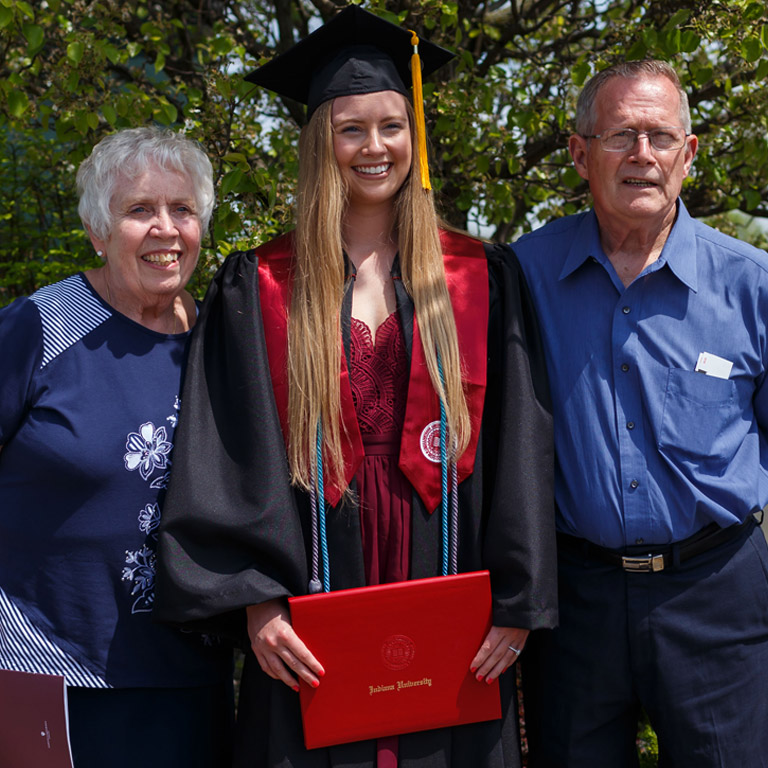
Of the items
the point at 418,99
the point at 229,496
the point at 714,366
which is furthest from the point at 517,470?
the point at 418,99

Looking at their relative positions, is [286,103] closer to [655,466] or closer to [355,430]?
[355,430]

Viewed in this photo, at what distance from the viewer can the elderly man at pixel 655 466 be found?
2432mm

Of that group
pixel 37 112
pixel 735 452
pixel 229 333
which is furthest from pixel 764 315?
pixel 37 112

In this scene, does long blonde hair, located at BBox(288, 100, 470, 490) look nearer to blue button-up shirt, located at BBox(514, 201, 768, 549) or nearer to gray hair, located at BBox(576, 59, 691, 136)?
blue button-up shirt, located at BBox(514, 201, 768, 549)

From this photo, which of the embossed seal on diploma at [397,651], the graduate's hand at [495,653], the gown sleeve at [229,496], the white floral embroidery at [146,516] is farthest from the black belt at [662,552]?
the white floral embroidery at [146,516]

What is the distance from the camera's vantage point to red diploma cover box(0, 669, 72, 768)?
7.64ft

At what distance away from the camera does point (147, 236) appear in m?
2.45

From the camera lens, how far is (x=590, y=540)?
2.47 m

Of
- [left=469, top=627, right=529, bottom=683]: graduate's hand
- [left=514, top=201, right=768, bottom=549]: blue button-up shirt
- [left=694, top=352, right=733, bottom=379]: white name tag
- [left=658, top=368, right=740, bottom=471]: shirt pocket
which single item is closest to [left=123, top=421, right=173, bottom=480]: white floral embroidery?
[left=469, top=627, right=529, bottom=683]: graduate's hand

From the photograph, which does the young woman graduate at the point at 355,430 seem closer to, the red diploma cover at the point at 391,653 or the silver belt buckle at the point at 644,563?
the red diploma cover at the point at 391,653

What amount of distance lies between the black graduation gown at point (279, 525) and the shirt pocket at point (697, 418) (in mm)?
318

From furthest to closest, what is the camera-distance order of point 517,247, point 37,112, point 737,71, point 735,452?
point 737,71 → point 37,112 → point 517,247 → point 735,452

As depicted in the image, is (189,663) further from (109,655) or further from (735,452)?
(735,452)

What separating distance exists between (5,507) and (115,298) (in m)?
0.61
